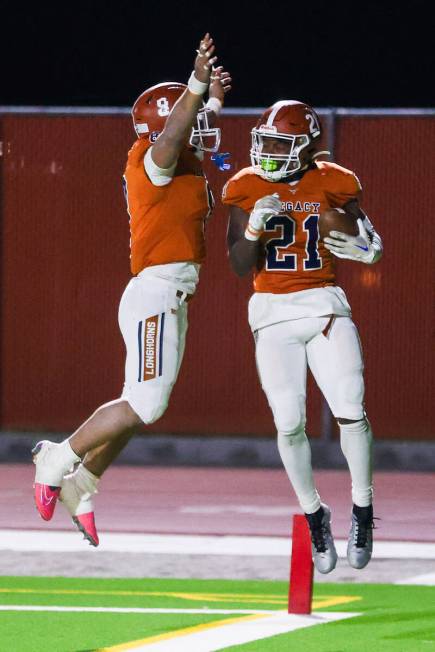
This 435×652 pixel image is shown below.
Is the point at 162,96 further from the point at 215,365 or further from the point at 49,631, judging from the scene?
the point at 215,365

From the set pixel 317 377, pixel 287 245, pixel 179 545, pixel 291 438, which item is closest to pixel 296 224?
pixel 287 245

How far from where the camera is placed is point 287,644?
823 centimetres

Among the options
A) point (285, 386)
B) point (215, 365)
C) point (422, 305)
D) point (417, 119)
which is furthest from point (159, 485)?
point (285, 386)

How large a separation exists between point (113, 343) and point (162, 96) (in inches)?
264

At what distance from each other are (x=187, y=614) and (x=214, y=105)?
7.93 feet

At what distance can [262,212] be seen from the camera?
8547 mm

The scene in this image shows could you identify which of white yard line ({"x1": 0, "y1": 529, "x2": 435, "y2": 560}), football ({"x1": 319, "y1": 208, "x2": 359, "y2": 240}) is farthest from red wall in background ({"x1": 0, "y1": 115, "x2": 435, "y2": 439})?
football ({"x1": 319, "y1": 208, "x2": 359, "y2": 240})

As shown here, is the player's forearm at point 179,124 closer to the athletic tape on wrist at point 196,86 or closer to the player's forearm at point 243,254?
Answer: the athletic tape on wrist at point 196,86

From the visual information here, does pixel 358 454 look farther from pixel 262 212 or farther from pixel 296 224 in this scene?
pixel 262 212

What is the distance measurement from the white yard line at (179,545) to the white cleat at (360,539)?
6.08ft

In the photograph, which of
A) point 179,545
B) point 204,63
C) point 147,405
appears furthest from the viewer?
point 179,545

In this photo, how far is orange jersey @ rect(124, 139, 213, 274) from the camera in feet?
29.1

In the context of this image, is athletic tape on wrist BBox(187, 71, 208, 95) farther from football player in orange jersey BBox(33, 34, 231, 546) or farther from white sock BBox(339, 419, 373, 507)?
white sock BBox(339, 419, 373, 507)

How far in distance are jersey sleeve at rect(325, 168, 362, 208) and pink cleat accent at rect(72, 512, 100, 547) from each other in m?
1.83
